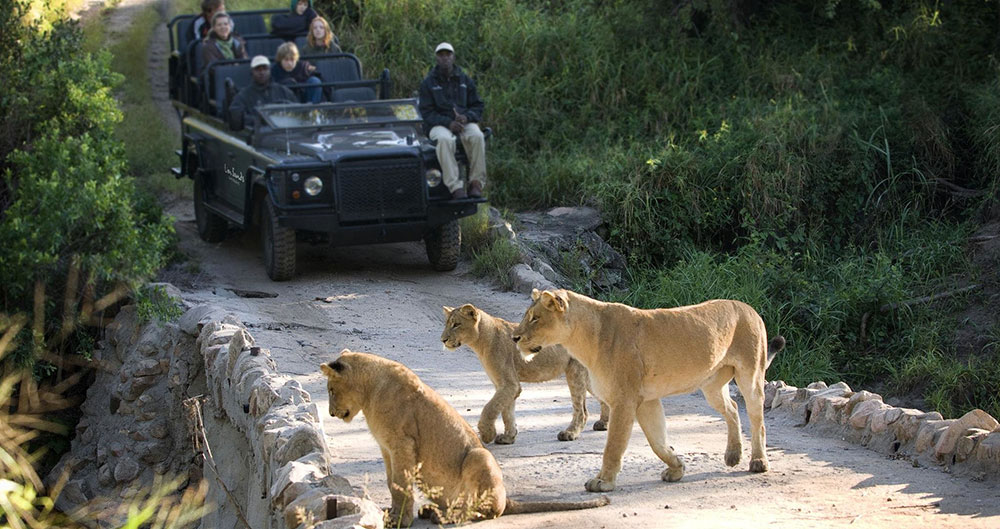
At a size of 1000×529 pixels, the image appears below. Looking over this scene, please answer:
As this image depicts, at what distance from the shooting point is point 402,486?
570cm

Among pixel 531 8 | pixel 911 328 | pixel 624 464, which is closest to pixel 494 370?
pixel 624 464

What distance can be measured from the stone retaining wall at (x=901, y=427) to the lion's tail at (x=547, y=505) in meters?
2.27

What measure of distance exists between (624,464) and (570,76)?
35.0 ft

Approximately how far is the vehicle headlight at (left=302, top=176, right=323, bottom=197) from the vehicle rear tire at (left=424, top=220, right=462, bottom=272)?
4.55ft

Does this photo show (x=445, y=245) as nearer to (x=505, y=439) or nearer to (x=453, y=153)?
(x=453, y=153)

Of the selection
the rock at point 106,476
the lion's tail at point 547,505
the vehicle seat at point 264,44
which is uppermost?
the vehicle seat at point 264,44

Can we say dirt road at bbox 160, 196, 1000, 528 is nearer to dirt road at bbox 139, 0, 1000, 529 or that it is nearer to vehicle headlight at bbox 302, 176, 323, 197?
dirt road at bbox 139, 0, 1000, 529

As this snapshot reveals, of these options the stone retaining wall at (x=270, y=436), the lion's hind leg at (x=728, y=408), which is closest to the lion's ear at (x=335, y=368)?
the stone retaining wall at (x=270, y=436)

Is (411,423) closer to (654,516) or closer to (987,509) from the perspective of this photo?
(654,516)

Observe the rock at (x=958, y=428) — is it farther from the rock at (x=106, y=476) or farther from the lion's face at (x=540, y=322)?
the rock at (x=106, y=476)

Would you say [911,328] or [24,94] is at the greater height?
[24,94]

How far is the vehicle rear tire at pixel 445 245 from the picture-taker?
12.2m

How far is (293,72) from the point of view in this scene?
13188mm

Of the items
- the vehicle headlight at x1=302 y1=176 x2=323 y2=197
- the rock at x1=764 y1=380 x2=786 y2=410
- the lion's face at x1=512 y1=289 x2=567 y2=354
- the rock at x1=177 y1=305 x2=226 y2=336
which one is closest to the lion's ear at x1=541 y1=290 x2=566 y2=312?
the lion's face at x1=512 y1=289 x2=567 y2=354
